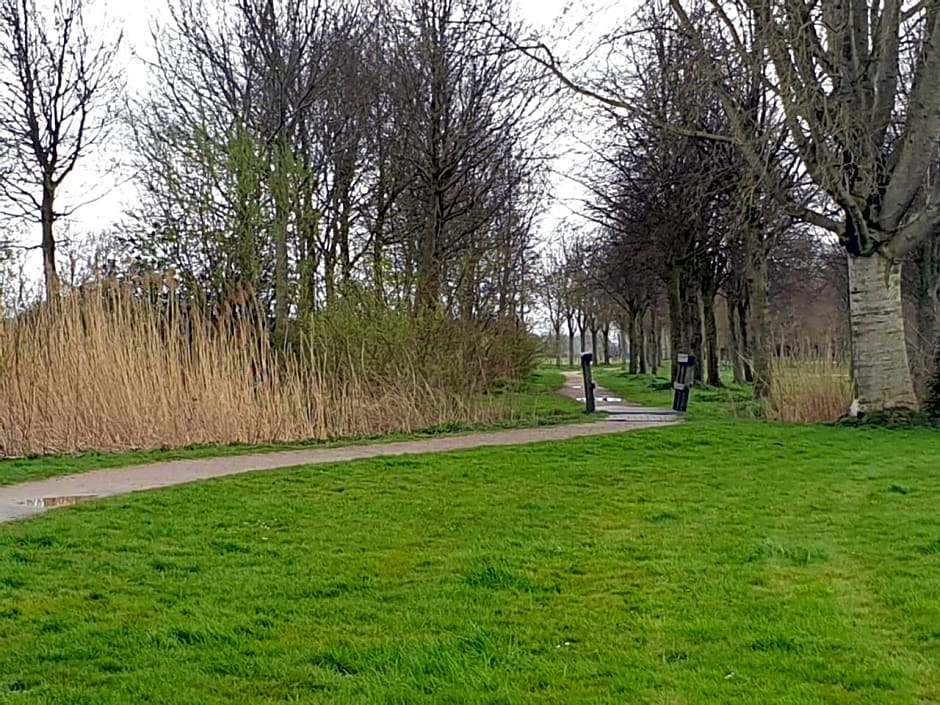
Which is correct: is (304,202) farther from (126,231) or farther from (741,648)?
(741,648)

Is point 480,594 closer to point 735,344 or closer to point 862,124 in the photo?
point 862,124

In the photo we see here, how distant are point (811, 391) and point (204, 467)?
9432 mm

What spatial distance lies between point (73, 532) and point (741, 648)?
4.35m

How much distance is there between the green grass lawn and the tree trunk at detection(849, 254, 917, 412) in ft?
16.9

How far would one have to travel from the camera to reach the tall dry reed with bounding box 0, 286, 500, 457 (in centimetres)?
1155

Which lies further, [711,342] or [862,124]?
[711,342]

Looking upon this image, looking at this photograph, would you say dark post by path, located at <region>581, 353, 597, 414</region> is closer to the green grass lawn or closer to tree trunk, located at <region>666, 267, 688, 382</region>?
the green grass lawn

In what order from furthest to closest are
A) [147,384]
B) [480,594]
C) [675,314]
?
[675,314]
[147,384]
[480,594]

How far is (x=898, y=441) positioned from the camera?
40.0 feet

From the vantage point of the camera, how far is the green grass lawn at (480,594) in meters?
3.64

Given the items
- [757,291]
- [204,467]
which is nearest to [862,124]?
[757,291]

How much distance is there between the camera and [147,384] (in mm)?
12031

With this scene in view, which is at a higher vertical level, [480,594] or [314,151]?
[314,151]

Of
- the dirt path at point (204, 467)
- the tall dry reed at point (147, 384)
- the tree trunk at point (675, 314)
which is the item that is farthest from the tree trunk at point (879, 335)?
the tree trunk at point (675, 314)
